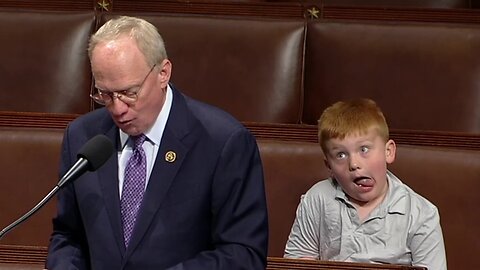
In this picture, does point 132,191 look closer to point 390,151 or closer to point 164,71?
point 164,71

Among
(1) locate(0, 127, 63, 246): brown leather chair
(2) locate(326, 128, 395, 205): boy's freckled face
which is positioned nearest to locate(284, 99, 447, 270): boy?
(2) locate(326, 128, 395, 205): boy's freckled face

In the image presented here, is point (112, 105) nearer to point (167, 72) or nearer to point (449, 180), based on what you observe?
point (167, 72)

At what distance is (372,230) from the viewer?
0.90m

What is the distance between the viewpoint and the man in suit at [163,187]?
72 centimetres

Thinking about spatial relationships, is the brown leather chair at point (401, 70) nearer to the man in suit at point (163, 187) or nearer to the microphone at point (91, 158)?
the man in suit at point (163, 187)

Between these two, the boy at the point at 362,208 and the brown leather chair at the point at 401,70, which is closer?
the boy at the point at 362,208

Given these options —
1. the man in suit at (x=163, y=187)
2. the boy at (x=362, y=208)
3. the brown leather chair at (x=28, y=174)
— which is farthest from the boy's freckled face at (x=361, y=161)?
the brown leather chair at (x=28, y=174)

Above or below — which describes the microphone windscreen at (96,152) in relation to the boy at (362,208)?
above

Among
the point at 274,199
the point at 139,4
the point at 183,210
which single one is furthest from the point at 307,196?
the point at 139,4

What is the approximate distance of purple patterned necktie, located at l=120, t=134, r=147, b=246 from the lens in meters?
0.74

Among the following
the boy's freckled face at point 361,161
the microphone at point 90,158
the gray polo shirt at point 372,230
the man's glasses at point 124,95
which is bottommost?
the gray polo shirt at point 372,230

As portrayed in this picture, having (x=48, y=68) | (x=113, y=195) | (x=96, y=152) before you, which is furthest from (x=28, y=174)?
(x=96, y=152)

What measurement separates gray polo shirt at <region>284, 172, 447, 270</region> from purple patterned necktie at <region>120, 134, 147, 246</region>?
9.0 inches

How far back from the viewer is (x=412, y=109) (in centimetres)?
113
